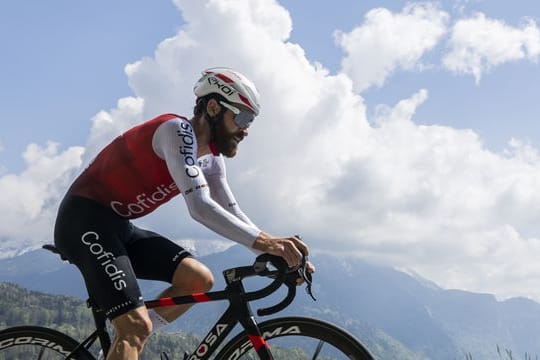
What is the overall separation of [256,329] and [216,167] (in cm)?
142

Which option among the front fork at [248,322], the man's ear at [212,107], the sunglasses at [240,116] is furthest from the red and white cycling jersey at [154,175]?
the front fork at [248,322]

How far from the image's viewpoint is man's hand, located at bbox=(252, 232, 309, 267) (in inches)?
150

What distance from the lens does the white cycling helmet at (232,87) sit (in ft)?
14.6

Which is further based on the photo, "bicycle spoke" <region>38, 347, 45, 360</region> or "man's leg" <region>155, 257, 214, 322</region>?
"bicycle spoke" <region>38, 347, 45, 360</region>

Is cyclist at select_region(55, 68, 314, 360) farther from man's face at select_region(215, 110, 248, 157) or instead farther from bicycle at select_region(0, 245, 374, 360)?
bicycle at select_region(0, 245, 374, 360)

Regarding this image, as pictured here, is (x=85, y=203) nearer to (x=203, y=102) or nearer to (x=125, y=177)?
(x=125, y=177)

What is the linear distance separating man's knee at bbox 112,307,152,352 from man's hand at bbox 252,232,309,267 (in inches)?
37.7

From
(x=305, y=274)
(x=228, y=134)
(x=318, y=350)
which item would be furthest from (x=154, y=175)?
(x=318, y=350)

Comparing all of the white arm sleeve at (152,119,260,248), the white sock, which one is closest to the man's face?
the white arm sleeve at (152,119,260,248)

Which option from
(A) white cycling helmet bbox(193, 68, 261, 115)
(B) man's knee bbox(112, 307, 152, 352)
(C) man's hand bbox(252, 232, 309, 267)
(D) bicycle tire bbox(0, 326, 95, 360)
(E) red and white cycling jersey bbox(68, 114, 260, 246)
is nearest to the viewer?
(C) man's hand bbox(252, 232, 309, 267)

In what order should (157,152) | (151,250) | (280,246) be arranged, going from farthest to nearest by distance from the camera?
(151,250) → (157,152) → (280,246)

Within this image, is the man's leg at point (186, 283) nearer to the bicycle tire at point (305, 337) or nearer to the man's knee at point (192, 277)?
the man's knee at point (192, 277)

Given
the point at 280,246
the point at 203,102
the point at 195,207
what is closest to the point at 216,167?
the point at 203,102

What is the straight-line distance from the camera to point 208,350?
4.24 meters
